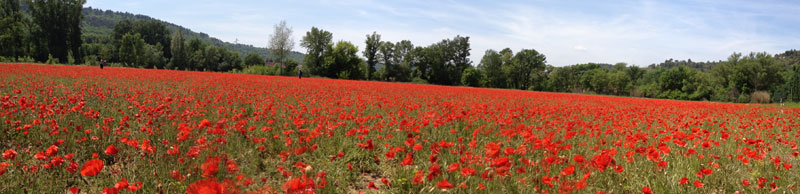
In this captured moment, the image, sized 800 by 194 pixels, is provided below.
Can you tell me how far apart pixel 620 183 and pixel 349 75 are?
2226 inches

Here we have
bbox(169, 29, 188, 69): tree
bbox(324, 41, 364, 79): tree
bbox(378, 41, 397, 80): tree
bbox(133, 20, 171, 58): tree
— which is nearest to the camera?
bbox(324, 41, 364, 79): tree

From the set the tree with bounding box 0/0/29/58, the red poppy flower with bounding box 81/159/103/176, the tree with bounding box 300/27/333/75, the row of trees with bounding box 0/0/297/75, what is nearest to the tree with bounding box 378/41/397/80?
the tree with bounding box 300/27/333/75

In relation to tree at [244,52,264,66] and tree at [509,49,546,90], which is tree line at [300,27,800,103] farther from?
tree at [244,52,264,66]

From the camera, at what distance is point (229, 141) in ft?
12.9

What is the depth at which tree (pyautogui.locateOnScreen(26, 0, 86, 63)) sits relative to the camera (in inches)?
2003

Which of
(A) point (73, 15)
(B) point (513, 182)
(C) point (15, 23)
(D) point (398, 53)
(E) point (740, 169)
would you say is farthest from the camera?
(D) point (398, 53)

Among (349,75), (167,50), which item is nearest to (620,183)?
(349,75)

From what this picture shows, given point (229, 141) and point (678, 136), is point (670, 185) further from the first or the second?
point (229, 141)

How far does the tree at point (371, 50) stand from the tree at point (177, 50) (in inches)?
1262

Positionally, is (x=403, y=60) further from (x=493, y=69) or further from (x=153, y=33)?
(x=153, y=33)

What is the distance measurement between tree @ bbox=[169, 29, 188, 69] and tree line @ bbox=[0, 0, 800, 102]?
0.15 m

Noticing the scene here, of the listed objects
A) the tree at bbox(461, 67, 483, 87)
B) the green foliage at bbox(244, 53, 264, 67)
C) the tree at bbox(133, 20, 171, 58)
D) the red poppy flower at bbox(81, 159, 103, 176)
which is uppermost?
the tree at bbox(133, 20, 171, 58)

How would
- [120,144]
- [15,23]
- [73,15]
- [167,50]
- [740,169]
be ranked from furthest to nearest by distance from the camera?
[167,50] → [73,15] → [15,23] → [120,144] → [740,169]

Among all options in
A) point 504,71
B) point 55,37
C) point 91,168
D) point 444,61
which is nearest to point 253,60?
point 55,37
